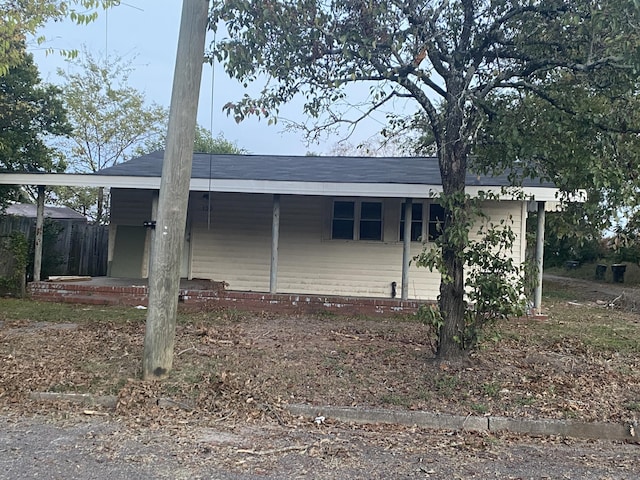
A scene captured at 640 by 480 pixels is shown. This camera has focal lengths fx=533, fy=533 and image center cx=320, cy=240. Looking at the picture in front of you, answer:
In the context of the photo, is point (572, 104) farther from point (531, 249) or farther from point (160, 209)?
point (531, 249)

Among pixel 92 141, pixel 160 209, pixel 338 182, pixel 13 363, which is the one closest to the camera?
pixel 160 209

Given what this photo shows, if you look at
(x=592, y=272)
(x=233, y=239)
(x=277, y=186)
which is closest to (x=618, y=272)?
(x=592, y=272)

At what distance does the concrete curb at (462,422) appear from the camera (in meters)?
4.79

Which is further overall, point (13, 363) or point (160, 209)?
point (13, 363)

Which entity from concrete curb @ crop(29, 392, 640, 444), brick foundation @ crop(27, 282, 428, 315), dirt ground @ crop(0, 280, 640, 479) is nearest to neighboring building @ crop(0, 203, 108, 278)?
brick foundation @ crop(27, 282, 428, 315)

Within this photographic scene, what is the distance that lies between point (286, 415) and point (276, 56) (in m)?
4.13

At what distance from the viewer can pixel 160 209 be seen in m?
5.65

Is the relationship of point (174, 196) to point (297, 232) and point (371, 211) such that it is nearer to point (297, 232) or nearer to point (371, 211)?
point (297, 232)

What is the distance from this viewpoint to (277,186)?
10.4 m

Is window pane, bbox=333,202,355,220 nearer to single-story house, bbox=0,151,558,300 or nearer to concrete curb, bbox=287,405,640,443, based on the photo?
single-story house, bbox=0,151,558,300

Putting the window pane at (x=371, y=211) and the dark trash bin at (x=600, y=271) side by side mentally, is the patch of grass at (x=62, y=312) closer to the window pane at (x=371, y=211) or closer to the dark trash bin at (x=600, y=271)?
the window pane at (x=371, y=211)

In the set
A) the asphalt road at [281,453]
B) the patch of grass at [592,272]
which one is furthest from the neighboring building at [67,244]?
the patch of grass at [592,272]

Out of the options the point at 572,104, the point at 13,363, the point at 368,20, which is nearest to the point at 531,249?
the point at 572,104

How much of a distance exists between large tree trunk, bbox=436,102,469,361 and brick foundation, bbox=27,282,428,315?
391 cm
